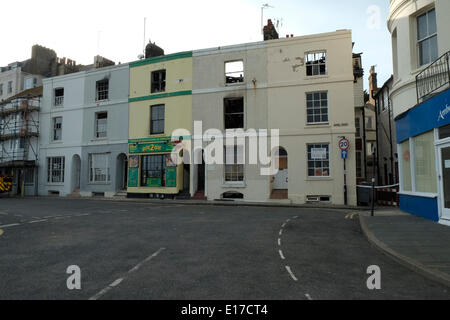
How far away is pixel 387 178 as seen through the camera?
23.2 meters

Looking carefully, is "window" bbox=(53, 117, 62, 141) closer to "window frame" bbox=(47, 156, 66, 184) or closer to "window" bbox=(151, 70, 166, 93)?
"window frame" bbox=(47, 156, 66, 184)

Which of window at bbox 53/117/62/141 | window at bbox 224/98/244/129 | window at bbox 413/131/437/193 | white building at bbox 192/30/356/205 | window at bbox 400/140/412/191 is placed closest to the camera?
window at bbox 413/131/437/193

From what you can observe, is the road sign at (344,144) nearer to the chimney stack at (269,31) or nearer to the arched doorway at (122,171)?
the chimney stack at (269,31)

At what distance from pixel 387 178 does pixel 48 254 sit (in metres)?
23.7

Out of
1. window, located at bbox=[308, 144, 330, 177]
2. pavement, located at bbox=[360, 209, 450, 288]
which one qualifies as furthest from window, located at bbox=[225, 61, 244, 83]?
pavement, located at bbox=[360, 209, 450, 288]

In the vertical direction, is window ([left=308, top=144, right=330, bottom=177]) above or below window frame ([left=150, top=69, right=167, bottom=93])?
below

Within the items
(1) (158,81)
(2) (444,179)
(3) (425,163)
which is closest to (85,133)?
(1) (158,81)

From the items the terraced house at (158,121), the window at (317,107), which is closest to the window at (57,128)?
the terraced house at (158,121)

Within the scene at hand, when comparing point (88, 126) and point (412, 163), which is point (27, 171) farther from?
point (412, 163)

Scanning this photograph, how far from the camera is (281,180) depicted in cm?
1992

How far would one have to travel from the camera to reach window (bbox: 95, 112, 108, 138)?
24.1 m

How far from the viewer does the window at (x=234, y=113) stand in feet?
64.8

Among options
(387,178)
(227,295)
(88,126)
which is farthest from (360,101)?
(227,295)

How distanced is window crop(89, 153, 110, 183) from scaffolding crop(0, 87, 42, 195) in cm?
644
